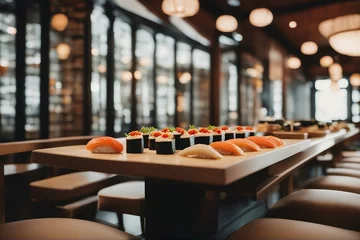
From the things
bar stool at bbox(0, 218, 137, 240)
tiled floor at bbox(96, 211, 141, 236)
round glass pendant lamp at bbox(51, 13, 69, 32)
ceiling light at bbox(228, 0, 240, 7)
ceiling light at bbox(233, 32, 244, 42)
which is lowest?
tiled floor at bbox(96, 211, 141, 236)

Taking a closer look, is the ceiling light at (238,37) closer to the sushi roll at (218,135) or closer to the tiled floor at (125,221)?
the tiled floor at (125,221)

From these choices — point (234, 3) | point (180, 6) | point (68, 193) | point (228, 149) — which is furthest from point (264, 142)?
point (234, 3)

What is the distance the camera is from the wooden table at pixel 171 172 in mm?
1062

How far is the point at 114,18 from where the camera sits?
21.5ft

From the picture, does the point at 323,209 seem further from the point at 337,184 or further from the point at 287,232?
the point at 337,184

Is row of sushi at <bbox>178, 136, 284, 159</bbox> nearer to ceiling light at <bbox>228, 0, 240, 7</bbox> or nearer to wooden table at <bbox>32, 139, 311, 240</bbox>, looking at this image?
wooden table at <bbox>32, 139, 311, 240</bbox>

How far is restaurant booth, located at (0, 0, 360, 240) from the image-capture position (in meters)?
1.37

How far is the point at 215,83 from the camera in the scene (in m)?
8.95

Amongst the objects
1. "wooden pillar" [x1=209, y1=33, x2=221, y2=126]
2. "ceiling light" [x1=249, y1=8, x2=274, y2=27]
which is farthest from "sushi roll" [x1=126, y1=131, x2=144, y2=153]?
"wooden pillar" [x1=209, y1=33, x2=221, y2=126]

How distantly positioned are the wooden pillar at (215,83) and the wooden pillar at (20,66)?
4913mm

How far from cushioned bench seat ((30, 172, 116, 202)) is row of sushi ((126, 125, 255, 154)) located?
3.81 ft

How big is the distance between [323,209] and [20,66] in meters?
4.54

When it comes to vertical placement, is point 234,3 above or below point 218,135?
above

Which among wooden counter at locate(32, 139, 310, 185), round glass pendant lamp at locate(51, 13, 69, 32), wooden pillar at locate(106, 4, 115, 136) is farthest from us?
wooden pillar at locate(106, 4, 115, 136)
